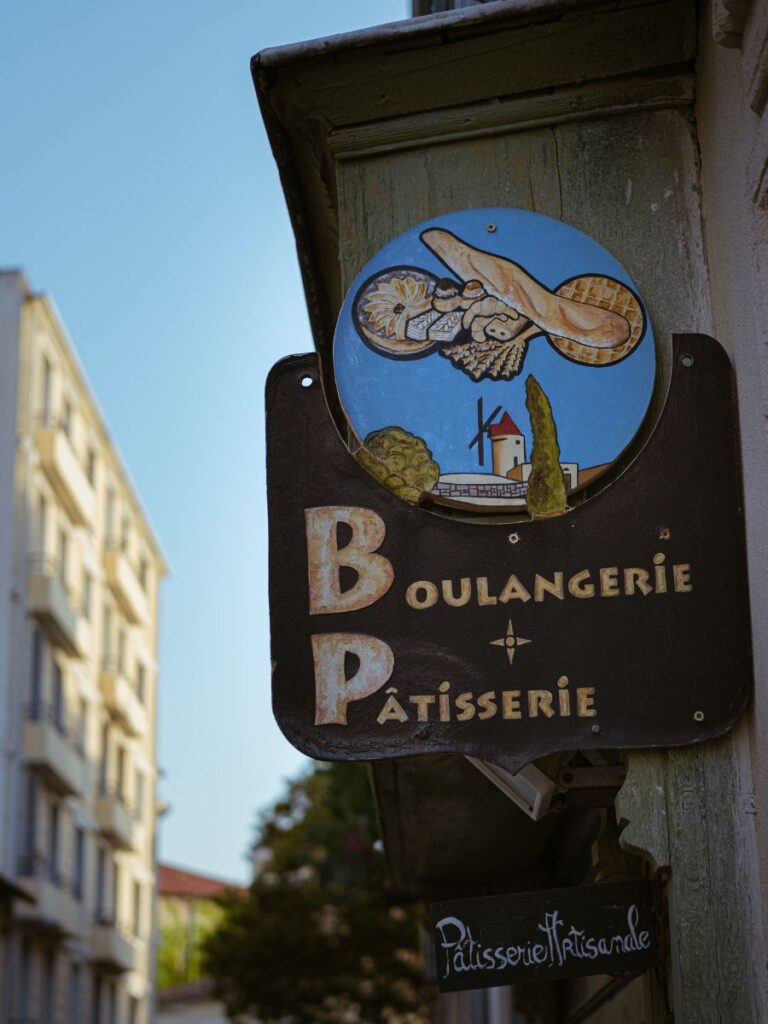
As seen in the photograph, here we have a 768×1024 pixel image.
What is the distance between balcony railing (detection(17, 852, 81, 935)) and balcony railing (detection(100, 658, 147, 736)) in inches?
209

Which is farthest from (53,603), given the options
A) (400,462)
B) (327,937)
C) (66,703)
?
(400,462)

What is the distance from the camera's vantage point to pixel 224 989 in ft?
81.6

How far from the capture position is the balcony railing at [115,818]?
35562mm

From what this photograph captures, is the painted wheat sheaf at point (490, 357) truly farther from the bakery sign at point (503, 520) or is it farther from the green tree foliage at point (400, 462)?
the green tree foliage at point (400, 462)

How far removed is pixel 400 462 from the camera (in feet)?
16.0

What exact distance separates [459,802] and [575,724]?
3334 millimetres

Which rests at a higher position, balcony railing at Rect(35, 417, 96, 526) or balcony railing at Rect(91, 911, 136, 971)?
balcony railing at Rect(35, 417, 96, 526)

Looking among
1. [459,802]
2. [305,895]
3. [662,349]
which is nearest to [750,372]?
[662,349]

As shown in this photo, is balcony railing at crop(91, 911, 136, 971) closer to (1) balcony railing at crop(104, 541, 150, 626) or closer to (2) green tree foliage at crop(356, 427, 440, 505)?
(1) balcony railing at crop(104, 541, 150, 626)

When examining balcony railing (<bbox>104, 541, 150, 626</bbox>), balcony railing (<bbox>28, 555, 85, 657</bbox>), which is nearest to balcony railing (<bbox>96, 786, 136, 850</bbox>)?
balcony railing (<bbox>28, 555, 85, 657</bbox>)

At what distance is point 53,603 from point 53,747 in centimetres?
289

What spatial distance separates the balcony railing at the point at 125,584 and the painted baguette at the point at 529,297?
32.9m

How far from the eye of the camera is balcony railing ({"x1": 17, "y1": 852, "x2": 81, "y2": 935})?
29127mm

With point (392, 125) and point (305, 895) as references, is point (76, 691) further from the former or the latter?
point (392, 125)
